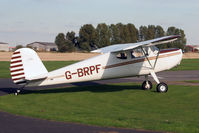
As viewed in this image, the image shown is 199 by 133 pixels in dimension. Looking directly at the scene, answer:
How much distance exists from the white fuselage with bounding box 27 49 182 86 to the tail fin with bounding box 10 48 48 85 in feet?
1.32

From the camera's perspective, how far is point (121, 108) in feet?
36.2

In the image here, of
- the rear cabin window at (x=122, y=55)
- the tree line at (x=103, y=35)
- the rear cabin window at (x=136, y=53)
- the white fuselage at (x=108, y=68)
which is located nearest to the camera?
the white fuselage at (x=108, y=68)

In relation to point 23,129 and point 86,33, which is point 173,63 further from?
point 86,33

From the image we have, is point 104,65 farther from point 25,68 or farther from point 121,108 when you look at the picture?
point 121,108

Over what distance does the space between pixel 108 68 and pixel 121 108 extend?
4.50 m

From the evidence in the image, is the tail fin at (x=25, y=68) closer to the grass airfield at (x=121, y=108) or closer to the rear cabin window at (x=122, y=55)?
the grass airfield at (x=121, y=108)

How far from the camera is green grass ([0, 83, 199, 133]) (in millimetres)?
7969

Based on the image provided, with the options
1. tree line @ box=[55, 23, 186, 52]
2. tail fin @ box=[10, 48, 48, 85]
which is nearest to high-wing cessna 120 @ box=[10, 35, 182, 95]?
tail fin @ box=[10, 48, 48, 85]

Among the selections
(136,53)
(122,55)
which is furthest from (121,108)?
(136,53)

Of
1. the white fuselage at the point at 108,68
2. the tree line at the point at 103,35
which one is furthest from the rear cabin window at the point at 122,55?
the tree line at the point at 103,35

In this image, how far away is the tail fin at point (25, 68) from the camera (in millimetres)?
14094

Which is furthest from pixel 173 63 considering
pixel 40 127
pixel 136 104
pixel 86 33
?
pixel 86 33

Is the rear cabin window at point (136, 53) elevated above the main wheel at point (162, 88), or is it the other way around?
the rear cabin window at point (136, 53)

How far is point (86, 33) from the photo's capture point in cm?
9312
